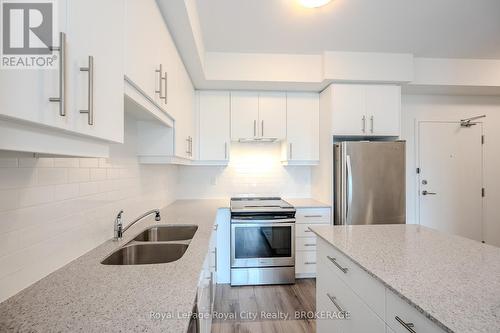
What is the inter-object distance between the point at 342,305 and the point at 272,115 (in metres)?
2.18

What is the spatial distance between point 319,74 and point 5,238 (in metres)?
2.72

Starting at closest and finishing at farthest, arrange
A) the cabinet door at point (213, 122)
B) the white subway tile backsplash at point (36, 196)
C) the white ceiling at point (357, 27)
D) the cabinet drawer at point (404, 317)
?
the cabinet drawer at point (404, 317), the white subway tile backsplash at point (36, 196), the white ceiling at point (357, 27), the cabinet door at point (213, 122)

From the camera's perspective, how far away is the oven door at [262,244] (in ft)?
8.49

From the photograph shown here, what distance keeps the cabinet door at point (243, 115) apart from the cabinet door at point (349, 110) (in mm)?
918

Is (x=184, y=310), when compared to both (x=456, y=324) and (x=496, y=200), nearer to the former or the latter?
(x=456, y=324)

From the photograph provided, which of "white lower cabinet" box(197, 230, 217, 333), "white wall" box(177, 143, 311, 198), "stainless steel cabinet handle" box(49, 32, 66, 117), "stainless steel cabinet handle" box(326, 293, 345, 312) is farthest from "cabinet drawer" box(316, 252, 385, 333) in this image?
"white wall" box(177, 143, 311, 198)

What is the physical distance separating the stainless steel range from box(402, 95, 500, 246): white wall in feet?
5.83

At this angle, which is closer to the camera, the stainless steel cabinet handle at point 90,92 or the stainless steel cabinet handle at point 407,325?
the stainless steel cabinet handle at point 90,92

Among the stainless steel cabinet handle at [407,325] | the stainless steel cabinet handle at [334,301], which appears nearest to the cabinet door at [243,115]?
the stainless steel cabinet handle at [334,301]

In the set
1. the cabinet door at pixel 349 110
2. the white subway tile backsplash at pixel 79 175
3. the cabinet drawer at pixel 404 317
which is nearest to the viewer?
the cabinet drawer at pixel 404 317

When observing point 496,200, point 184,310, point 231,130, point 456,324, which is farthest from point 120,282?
point 496,200

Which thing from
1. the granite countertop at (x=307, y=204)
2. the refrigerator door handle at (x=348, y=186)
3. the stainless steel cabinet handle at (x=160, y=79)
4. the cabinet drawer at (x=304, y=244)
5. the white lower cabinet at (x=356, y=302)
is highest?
the stainless steel cabinet handle at (x=160, y=79)

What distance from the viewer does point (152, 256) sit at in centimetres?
143

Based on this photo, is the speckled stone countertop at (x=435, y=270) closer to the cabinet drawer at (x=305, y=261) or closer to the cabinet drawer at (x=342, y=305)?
the cabinet drawer at (x=342, y=305)
